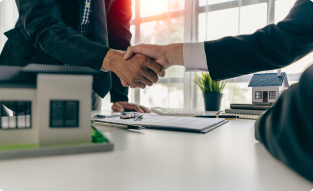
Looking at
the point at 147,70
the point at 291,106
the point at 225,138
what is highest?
the point at 147,70

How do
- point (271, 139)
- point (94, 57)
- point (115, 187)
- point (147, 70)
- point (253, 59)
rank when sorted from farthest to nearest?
point (147, 70) → point (94, 57) → point (253, 59) → point (271, 139) → point (115, 187)

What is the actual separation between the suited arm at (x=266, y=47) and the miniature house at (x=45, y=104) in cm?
65

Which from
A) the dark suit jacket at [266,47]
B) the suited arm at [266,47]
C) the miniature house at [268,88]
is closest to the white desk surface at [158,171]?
the dark suit jacket at [266,47]

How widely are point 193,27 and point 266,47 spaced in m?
1.90

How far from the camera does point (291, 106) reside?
12.3 inches

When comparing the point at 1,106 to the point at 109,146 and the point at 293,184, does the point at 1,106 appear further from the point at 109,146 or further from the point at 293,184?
the point at 293,184

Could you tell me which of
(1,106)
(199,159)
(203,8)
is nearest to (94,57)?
(1,106)

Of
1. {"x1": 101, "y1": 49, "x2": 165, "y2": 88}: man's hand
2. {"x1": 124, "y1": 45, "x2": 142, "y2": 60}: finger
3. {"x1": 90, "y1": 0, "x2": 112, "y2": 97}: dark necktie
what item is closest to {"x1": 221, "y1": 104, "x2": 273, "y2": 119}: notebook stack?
{"x1": 101, "y1": 49, "x2": 165, "y2": 88}: man's hand

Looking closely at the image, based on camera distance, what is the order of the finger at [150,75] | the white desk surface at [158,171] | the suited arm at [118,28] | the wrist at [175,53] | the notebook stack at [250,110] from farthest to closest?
the suited arm at [118,28], the finger at [150,75], the wrist at [175,53], the notebook stack at [250,110], the white desk surface at [158,171]

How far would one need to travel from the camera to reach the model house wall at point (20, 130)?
353mm

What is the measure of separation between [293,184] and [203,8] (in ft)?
8.61

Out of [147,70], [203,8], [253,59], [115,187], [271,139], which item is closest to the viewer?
[115,187]

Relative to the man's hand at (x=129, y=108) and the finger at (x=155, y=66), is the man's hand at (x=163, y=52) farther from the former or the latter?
the man's hand at (x=129, y=108)

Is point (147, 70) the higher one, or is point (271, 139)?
point (147, 70)
